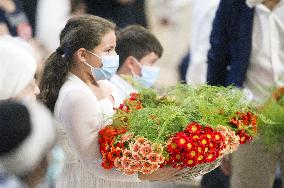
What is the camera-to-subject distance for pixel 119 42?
7.99 ft

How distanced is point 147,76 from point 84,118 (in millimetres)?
436

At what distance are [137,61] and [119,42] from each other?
0.14 meters

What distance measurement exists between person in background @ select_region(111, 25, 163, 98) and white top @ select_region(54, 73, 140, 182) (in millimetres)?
222

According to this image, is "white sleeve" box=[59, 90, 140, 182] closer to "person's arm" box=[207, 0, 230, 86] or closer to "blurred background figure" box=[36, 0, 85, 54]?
"blurred background figure" box=[36, 0, 85, 54]

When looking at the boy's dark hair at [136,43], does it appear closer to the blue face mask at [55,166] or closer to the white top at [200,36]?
the white top at [200,36]

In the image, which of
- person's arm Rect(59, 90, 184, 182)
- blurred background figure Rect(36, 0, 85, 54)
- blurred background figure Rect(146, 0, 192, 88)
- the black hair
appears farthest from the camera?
blurred background figure Rect(146, 0, 192, 88)

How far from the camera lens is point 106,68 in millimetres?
2277

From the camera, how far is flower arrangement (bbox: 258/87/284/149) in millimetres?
2463

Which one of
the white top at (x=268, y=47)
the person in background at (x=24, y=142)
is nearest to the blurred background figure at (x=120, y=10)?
the white top at (x=268, y=47)

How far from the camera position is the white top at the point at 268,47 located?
2.72 m

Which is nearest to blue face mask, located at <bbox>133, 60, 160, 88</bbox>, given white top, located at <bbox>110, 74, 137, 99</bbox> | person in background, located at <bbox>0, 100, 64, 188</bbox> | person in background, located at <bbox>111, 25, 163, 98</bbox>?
person in background, located at <bbox>111, 25, 163, 98</bbox>

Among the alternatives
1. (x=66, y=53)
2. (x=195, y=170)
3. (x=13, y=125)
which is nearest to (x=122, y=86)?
(x=66, y=53)

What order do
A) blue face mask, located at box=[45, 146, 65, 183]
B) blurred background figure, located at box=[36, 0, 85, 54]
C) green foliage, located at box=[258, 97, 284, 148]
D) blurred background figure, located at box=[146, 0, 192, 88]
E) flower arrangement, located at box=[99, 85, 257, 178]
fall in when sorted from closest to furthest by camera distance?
blue face mask, located at box=[45, 146, 65, 183] → flower arrangement, located at box=[99, 85, 257, 178] → blurred background figure, located at box=[36, 0, 85, 54] → green foliage, located at box=[258, 97, 284, 148] → blurred background figure, located at box=[146, 0, 192, 88]

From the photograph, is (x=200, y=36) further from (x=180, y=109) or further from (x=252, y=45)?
(x=180, y=109)
